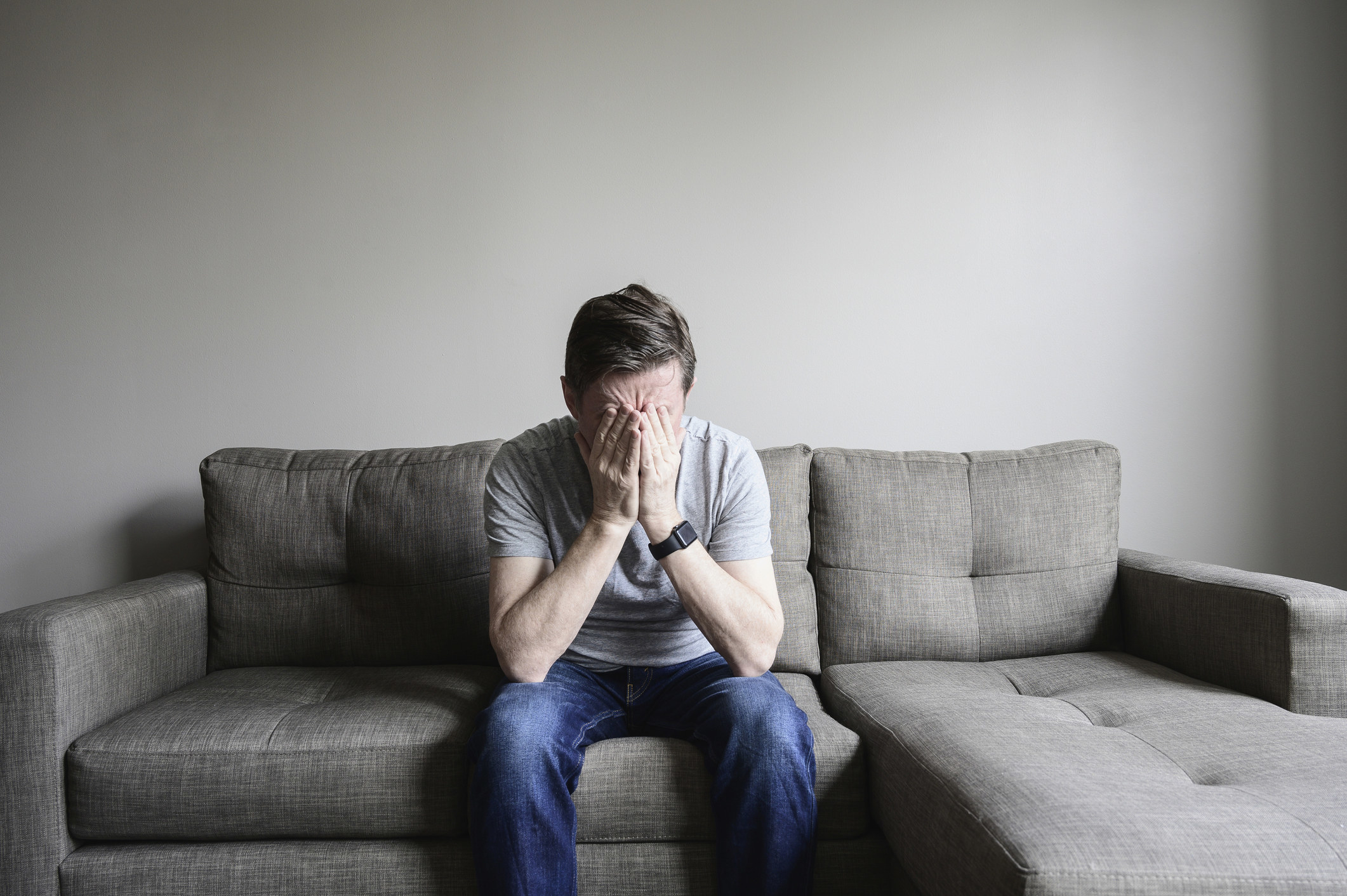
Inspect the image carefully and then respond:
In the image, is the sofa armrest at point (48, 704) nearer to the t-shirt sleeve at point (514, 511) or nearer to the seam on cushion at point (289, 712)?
the seam on cushion at point (289, 712)

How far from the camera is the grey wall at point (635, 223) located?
2.15 m

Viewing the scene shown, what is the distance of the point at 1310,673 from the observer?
4.50 feet

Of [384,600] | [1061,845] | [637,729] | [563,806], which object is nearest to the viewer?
[1061,845]

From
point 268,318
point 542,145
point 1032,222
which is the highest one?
point 542,145

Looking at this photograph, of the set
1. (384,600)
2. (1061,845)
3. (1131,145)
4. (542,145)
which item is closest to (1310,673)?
(1061,845)

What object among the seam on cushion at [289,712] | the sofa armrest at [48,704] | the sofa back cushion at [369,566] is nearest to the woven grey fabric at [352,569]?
the sofa back cushion at [369,566]

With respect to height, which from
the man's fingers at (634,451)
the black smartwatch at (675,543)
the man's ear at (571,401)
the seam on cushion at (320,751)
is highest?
the man's ear at (571,401)

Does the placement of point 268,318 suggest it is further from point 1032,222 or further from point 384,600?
point 1032,222

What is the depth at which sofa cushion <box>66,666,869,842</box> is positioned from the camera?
1.23 metres

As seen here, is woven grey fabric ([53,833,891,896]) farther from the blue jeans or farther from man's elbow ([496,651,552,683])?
man's elbow ([496,651,552,683])

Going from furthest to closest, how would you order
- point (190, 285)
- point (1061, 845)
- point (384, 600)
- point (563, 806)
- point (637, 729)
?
1. point (190, 285)
2. point (384, 600)
3. point (637, 729)
4. point (563, 806)
5. point (1061, 845)

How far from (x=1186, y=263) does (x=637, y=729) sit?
1.95m

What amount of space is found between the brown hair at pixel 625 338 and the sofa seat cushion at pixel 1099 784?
69 centimetres

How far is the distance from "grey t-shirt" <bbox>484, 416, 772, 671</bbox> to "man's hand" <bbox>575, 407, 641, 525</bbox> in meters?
0.09
